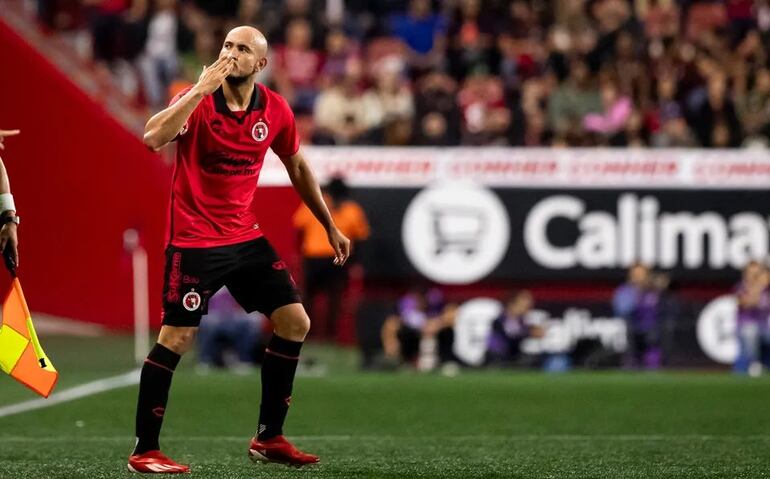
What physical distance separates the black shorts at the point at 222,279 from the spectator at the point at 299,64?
37.0ft

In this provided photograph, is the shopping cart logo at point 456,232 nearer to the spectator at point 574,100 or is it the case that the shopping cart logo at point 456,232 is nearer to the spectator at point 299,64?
the spectator at point 574,100

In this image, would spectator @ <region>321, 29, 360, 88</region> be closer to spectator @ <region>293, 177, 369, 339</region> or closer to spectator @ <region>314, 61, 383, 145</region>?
spectator @ <region>314, 61, 383, 145</region>

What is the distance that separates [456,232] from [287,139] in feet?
32.4

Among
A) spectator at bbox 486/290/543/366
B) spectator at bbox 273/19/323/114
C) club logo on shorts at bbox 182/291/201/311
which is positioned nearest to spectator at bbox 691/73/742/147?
spectator at bbox 486/290/543/366

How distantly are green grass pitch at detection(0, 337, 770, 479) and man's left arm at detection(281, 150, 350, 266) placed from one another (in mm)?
1162

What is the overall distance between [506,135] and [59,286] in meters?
5.71

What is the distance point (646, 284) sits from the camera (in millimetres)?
16641

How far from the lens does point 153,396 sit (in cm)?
740

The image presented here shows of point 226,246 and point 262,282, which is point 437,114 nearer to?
point 262,282

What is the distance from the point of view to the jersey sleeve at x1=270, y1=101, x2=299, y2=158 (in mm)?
7852

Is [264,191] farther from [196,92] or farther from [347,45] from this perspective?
[196,92]

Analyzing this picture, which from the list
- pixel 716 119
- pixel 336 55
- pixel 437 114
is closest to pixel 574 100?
pixel 716 119

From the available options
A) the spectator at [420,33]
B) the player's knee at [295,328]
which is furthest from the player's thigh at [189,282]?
the spectator at [420,33]

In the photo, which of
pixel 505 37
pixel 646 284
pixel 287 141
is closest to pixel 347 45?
pixel 505 37
